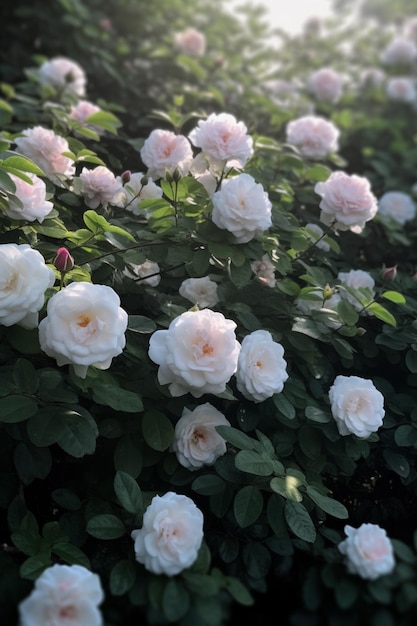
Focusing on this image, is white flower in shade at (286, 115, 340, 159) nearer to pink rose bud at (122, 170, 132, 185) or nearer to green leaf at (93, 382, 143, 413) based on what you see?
pink rose bud at (122, 170, 132, 185)

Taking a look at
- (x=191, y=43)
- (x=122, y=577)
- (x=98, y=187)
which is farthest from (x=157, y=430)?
(x=191, y=43)

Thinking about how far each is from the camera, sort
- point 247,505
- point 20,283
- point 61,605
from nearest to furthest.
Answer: point 61,605
point 20,283
point 247,505

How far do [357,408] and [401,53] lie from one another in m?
3.75

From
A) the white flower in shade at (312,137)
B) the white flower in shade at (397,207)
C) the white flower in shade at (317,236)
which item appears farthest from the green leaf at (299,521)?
the white flower in shade at (397,207)

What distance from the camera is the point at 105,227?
163 cm

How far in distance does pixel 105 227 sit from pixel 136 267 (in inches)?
9.0

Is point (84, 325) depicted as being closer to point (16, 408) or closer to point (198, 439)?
point (16, 408)

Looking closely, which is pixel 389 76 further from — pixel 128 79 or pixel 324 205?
pixel 324 205

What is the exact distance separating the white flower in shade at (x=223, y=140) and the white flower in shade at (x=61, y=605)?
1.17m

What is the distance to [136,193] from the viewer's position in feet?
6.68

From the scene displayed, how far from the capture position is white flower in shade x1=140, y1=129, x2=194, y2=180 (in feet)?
6.43

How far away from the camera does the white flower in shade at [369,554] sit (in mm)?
1192

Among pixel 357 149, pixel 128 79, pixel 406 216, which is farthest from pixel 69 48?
pixel 406 216

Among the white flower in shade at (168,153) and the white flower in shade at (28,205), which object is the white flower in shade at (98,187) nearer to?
the white flower in shade at (168,153)
